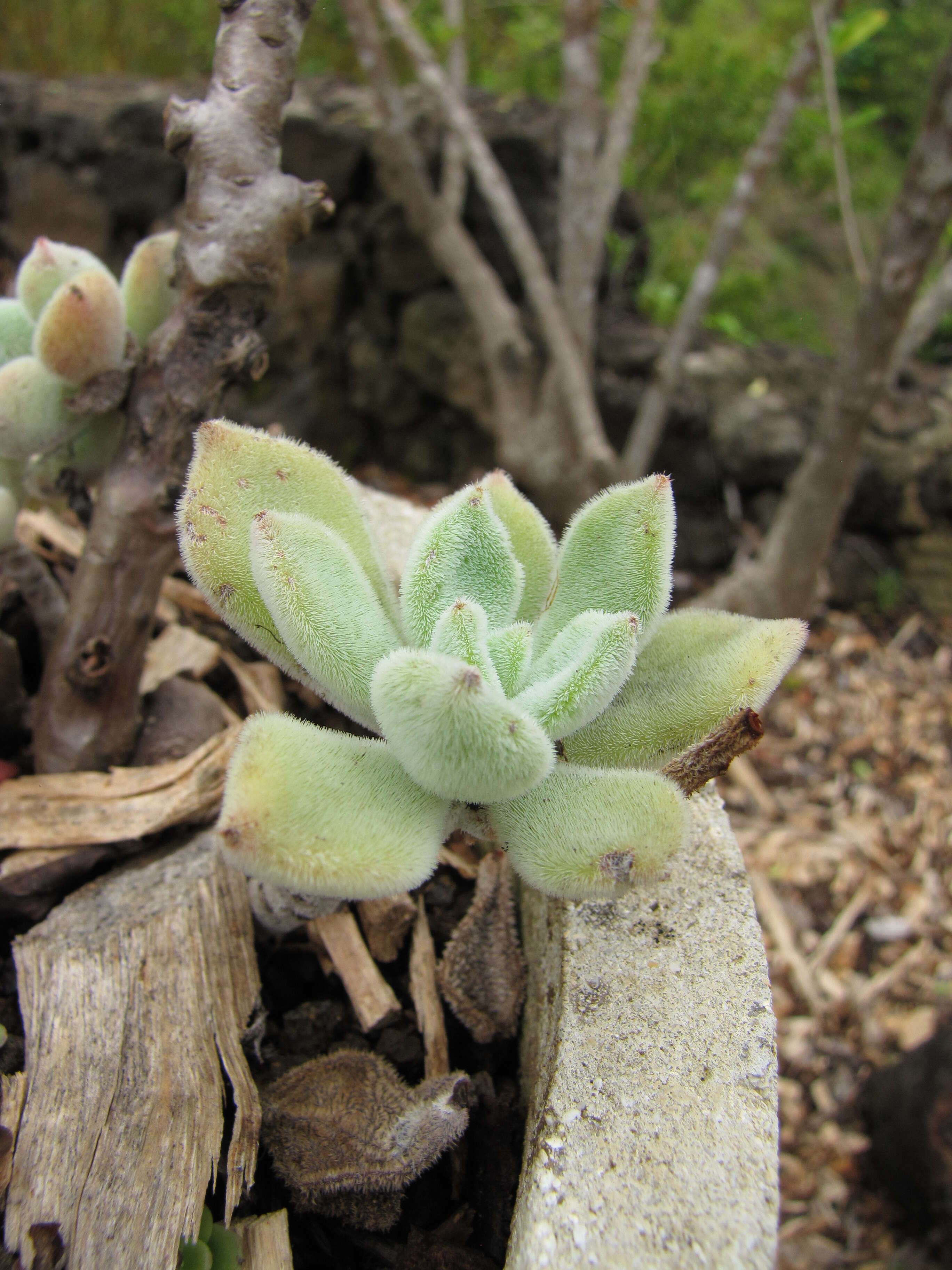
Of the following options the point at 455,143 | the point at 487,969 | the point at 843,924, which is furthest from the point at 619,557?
the point at 455,143

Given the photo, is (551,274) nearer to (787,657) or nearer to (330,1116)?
(787,657)

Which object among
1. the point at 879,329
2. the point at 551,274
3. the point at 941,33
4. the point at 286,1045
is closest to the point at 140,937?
the point at 286,1045

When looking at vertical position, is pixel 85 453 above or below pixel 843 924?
above

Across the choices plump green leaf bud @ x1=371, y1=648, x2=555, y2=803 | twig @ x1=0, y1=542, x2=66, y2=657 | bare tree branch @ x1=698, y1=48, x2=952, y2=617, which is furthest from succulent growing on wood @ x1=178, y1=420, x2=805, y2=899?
bare tree branch @ x1=698, y1=48, x2=952, y2=617

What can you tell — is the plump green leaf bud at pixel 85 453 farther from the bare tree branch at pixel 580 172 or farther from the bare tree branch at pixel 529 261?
the bare tree branch at pixel 580 172

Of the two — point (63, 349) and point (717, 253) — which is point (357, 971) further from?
point (717, 253)

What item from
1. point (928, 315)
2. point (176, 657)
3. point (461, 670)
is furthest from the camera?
point (928, 315)
